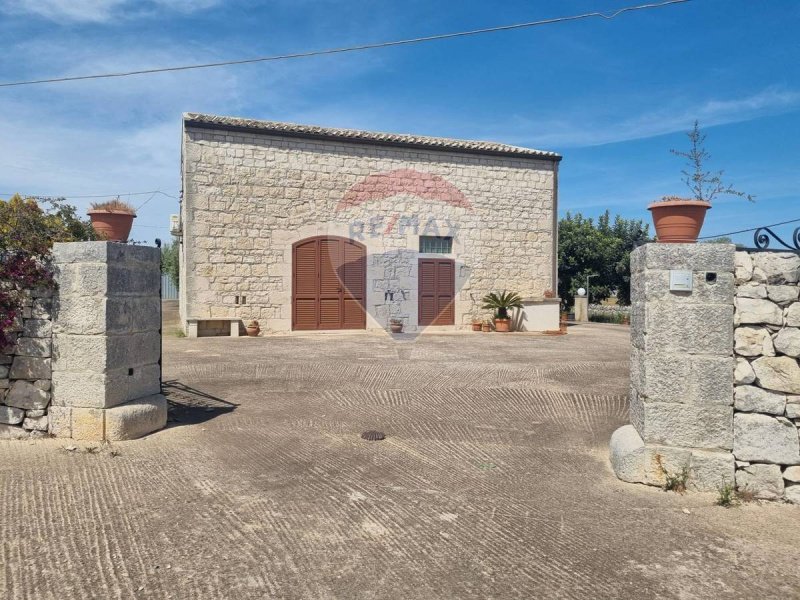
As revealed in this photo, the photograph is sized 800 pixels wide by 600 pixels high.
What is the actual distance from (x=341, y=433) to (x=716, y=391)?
323 cm

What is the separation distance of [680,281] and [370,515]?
270cm

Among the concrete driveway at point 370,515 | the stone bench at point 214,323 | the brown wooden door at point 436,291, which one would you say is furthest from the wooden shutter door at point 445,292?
the concrete driveway at point 370,515

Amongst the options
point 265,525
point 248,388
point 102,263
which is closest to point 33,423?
point 102,263

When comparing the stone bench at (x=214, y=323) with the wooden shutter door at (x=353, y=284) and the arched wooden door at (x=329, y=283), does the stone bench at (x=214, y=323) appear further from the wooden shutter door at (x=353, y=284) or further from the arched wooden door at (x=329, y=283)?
the wooden shutter door at (x=353, y=284)

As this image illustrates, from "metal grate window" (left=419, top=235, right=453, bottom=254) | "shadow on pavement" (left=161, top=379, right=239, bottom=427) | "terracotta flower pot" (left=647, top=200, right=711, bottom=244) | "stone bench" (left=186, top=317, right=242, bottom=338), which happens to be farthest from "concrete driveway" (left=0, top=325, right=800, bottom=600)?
"metal grate window" (left=419, top=235, right=453, bottom=254)

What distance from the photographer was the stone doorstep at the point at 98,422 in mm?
4875

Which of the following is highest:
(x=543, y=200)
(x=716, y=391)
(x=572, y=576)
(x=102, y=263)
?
(x=543, y=200)

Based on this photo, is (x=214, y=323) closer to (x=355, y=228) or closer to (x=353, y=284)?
(x=353, y=284)

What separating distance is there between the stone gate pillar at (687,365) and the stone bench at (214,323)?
11.0 meters

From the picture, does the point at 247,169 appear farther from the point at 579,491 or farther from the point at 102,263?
the point at 579,491

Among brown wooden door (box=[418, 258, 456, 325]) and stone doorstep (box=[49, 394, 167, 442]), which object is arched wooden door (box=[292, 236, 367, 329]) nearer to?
brown wooden door (box=[418, 258, 456, 325])

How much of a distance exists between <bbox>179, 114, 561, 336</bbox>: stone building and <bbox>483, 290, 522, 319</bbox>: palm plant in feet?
1.12

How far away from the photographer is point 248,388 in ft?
23.6

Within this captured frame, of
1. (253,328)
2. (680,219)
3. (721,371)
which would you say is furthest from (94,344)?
(253,328)
